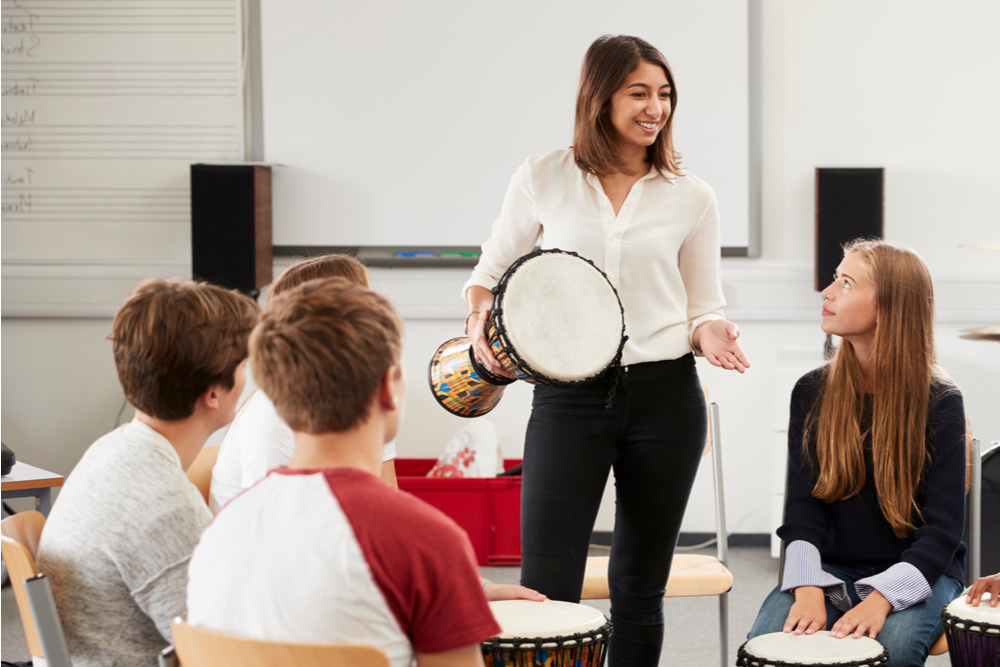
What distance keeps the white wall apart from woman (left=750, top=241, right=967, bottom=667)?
4.74 feet

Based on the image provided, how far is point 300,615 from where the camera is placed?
0.89m

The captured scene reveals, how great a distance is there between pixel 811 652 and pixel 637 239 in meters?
0.76

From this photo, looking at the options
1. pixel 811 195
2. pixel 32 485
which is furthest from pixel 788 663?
pixel 811 195

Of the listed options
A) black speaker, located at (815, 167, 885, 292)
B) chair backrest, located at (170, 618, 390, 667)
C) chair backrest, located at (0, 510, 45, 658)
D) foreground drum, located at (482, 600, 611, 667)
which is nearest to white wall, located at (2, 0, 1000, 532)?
black speaker, located at (815, 167, 885, 292)

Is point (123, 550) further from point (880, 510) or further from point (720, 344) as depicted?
point (880, 510)

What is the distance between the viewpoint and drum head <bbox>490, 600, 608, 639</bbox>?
1.42m

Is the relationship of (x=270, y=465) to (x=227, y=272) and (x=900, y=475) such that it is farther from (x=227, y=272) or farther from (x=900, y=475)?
(x=227, y=272)

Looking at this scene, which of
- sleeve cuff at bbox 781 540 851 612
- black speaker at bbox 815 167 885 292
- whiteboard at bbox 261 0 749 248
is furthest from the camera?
whiteboard at bbox 261 0 749 248

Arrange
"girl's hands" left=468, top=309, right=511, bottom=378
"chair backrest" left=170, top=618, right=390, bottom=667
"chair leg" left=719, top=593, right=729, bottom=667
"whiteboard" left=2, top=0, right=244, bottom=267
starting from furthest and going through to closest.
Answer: "whiteboard" left=2, top=0, right=244, bottom=267, "chair leg" left=719, top=593, right=729, bottom=667, "girl's hands" left=468, top=309, right=511, bottom=378, "chair backrest" left=170, top=618, right=390, bottom=667

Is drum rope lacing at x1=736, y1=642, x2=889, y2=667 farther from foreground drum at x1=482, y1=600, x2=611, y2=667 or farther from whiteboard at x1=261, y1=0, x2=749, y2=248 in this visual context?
whiteboard at x1=261, y1=0, x2=749, y2=248

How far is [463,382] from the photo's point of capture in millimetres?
1729

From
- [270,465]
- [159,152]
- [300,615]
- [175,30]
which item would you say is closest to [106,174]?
[159,152]

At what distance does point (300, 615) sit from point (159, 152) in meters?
3.24

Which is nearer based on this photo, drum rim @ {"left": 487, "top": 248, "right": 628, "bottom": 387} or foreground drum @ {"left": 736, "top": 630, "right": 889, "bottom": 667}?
foreground drum @ {"left": 736, "top": 630, "right": 889, "bottom": 667}
